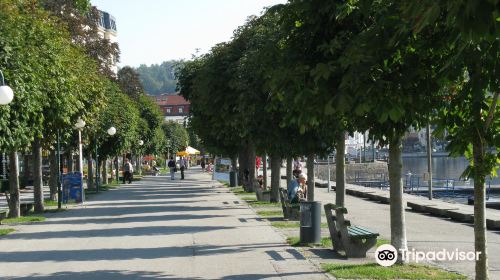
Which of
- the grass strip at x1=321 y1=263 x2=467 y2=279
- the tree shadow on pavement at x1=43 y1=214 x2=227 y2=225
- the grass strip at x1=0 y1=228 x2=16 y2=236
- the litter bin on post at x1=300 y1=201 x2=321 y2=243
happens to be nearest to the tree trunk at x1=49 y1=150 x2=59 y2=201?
the tree shadow on pavement at x1=43 y1=214 x2=227 y2=225

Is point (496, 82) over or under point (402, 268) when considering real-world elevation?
over

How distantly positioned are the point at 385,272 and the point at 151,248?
214 inches

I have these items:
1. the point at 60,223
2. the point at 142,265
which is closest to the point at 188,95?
the point at 60,223

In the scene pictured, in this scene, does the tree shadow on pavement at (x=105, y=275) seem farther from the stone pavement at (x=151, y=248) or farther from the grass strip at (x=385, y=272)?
the grass strip at (x=385, y=272)

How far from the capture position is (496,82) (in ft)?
19.0

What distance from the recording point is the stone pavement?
1083 cm

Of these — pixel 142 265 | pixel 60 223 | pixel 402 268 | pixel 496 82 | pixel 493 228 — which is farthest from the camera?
pixel 60 223

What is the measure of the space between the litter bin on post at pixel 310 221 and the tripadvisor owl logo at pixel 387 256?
8.94 ft

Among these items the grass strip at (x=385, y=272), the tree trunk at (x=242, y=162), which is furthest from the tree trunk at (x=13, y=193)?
the tree trunk at (x=242, y=162)

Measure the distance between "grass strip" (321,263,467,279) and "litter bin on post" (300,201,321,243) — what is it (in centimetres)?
262

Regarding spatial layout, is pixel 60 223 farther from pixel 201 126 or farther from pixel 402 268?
pixel 201 126

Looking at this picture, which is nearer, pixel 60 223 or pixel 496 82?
pixel 496 82

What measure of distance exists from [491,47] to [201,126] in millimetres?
31252

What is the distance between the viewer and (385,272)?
10.1 m
